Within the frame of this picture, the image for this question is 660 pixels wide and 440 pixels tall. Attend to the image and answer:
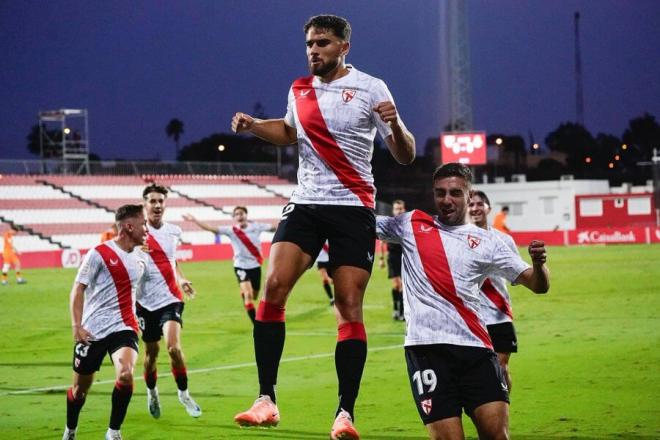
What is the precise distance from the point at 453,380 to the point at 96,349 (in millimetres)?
4047

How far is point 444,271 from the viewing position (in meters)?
A: 6.89

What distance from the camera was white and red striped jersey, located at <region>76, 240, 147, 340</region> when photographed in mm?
9672

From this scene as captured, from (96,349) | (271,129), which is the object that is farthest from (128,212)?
(271,129)

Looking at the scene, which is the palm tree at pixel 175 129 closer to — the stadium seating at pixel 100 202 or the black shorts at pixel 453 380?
the stadium seating at pixel 100 202

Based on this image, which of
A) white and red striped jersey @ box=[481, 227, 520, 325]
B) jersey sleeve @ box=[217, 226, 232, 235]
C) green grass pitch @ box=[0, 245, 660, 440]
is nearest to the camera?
white and red striped jersey @ box=[481, 227, 520, 325]

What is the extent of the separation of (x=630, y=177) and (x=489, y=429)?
110m

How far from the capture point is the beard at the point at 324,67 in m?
6.66

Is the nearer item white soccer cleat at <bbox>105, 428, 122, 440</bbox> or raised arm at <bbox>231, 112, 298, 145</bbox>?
raised arm at <bbox>231, 112, 298, 145</bbox>

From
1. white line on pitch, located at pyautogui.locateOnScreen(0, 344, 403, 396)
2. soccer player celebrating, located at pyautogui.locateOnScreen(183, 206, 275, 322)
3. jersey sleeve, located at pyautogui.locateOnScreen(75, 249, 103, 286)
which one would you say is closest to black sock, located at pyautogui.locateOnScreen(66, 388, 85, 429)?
jersey sleeve, located at pyautogui.locateOnScreen(75, 249, 103, 286)

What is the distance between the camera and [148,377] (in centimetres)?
1127

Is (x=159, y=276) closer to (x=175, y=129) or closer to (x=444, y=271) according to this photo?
(x=444, y=271)

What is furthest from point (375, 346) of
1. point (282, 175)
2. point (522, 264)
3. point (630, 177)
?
point (630, 177)

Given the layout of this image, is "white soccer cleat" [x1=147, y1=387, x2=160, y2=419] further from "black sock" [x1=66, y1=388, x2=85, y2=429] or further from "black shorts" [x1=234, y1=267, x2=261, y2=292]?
"black shorts" [x1=234, y1=267, x2=261, y2=292]

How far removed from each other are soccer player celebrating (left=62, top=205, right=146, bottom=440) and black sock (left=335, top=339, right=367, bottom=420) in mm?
3458
